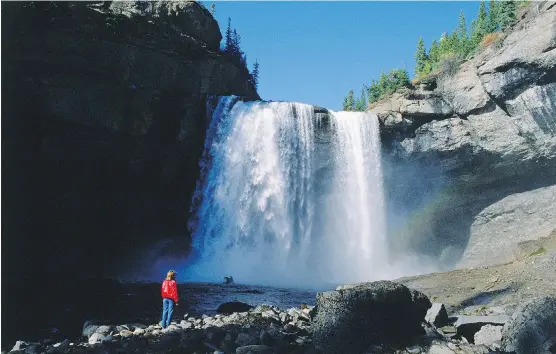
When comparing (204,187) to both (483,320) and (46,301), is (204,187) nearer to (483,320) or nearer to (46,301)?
(46,301)

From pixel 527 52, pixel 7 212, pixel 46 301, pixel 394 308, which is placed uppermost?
pixel 527 52

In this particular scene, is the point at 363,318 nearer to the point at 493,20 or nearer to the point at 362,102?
the point at 493,20

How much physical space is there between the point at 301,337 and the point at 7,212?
25.9 meters

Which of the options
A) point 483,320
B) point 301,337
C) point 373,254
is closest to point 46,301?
point 301,337

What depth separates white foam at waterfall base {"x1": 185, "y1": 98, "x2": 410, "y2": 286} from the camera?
30.4 meters

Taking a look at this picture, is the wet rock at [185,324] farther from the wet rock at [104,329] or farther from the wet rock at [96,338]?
the wet rock at [96,338]

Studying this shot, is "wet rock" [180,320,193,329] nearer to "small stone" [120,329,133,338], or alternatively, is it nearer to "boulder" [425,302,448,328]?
"small stone" [120,329,133,338]

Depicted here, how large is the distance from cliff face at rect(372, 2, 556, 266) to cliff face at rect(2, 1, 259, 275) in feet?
53.3

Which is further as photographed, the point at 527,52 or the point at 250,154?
the point at 250,154

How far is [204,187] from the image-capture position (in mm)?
32000

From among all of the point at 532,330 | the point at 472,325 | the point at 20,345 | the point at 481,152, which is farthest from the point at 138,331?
the point at 481,152

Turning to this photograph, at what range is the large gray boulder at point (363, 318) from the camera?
7664 millimetres

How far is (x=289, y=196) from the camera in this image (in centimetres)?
3134

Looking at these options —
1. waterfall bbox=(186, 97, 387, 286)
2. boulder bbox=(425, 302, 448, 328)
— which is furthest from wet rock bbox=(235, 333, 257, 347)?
waterfall bbox=(186, 97, 387, 286)
